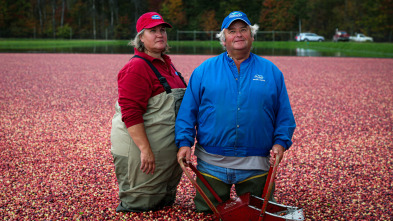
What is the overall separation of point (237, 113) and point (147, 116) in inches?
31.1

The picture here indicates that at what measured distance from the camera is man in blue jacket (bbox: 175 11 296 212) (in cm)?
311

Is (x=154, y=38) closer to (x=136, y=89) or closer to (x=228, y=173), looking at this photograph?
(x=136, y=89)

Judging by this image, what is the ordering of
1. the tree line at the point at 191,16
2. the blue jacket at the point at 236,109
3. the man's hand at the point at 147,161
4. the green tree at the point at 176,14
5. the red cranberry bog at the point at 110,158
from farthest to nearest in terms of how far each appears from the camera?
the green tree at the point at 176,14, the tree line at the point at 191,16, the red cranberry bog at the point at 110,158, the man's hand at the point at 147,161, the blue jacket at the point at 236,109

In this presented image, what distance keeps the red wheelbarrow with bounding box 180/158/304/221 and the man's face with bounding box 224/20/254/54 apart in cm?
97

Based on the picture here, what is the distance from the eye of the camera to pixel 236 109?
310cm

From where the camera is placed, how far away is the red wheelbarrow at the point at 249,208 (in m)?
2.94

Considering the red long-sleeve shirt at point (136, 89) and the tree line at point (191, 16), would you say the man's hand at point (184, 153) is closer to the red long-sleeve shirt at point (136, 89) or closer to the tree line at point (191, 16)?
the red long-sleeve shirt at point (136, 89)

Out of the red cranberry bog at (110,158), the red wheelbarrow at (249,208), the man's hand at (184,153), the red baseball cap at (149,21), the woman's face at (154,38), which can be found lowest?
the red cranberry bog at (110,158)

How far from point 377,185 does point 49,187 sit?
3.97m

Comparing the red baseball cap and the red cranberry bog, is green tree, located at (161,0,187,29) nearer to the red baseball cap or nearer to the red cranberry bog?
the red cranberry bog

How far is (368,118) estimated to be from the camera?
8.76 meters

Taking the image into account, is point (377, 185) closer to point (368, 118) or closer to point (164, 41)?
point (164, 41)

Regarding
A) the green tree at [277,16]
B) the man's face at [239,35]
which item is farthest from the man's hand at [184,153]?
the green tree at [277,16]

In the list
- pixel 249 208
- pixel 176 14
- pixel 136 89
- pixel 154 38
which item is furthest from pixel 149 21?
pixel 176 14
